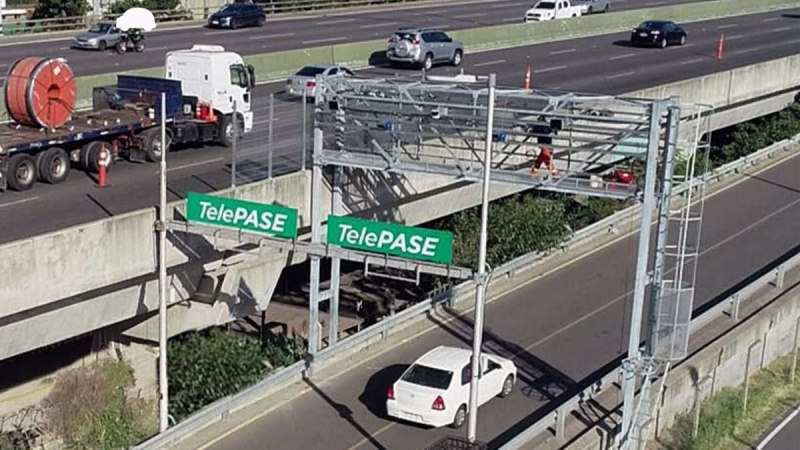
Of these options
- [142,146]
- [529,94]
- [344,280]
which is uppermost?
[529,94]

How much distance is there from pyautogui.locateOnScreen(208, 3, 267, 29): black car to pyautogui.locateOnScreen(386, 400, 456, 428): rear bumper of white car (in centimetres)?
4334

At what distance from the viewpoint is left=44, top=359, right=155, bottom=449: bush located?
2062 cm

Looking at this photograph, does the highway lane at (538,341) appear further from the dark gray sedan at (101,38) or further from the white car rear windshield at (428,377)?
the dark gray sedan at (101,38)

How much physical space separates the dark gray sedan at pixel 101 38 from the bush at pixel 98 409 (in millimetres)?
29906

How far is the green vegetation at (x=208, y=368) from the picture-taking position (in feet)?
75.2

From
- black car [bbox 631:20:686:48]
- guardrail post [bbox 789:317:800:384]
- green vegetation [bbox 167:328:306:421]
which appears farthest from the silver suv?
green vegetation [bbox 167:328:306:421]

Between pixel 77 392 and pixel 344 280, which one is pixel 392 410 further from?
pixel 344 280

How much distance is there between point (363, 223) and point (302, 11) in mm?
51540

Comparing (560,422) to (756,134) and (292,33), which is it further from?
(292,33)

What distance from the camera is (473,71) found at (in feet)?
159

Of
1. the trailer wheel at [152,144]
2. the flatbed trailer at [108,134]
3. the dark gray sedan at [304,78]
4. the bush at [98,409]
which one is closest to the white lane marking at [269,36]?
the dark gray sedan at [304,78]

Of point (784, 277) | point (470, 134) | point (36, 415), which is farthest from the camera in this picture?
point (784, 277)

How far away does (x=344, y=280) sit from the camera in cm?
3319

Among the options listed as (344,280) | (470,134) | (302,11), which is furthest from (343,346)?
(302,11)
